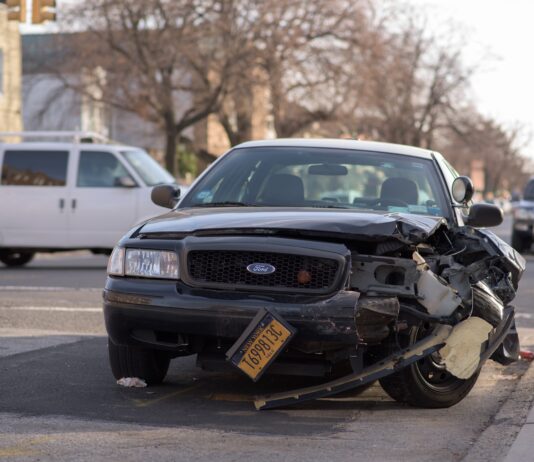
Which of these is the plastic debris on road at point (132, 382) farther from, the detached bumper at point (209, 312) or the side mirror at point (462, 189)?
the side mirror at point (462, 189)

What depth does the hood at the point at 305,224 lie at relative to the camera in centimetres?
604

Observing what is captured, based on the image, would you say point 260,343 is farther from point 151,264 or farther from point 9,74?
point 9,74

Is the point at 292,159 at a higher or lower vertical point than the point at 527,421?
higher

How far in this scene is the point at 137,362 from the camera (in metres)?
6.79

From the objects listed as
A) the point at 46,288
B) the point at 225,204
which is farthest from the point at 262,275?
the point at 46,288

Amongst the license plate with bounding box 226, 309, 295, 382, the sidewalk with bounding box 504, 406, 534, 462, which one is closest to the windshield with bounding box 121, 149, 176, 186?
the license plate with bounding box 226, 309, 295, 382

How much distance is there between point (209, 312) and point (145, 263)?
560mm

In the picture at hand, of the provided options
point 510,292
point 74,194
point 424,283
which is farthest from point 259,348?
point 74,194

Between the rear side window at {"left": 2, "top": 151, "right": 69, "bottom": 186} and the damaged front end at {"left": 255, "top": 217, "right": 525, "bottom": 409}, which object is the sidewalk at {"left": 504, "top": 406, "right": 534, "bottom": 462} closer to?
the damaged front end at {"left": 255, "top": 217, "right": 525, "bottom": 409}

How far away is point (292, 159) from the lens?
311 inches

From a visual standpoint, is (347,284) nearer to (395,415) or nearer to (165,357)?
(395,415)

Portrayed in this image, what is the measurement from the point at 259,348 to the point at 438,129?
6281 cm

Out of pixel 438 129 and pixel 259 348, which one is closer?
pixel 259 348

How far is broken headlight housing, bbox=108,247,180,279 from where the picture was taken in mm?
6203
